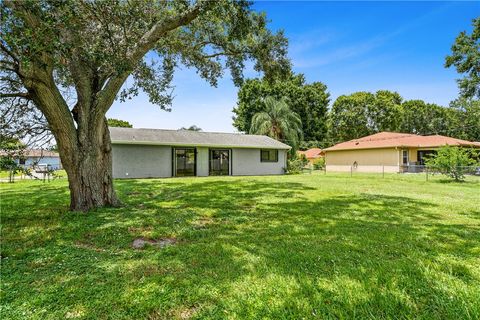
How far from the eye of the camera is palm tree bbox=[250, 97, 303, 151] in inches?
1088

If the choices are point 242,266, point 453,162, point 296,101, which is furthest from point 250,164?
point 296,101

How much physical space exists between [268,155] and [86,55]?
58.4 ft

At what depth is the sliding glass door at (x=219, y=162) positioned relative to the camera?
2080 cm

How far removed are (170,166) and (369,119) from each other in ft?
117

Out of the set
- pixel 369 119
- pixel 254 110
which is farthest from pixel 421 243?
pixel 369 119

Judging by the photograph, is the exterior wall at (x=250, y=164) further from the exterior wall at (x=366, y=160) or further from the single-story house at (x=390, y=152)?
the single-story house at (x=390, y=152)

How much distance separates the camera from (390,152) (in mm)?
26406

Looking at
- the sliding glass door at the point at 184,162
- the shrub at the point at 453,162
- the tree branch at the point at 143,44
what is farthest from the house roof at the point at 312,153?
the tree branch at the point at 143,44

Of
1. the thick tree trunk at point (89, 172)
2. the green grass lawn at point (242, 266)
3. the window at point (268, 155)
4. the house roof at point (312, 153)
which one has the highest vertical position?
the house roof at point (312, 153)

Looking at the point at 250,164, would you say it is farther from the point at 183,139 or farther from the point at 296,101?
the point at 296,101

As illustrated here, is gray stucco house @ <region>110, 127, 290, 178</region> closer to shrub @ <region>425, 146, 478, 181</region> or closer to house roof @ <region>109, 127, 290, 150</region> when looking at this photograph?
house roof @ <region>109, 127, 290, 150</region>

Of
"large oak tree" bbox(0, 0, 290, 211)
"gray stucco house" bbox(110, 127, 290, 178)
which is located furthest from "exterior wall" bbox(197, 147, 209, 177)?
"large oak tree" bbox(0, 0, 290, 211)

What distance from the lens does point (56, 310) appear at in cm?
251

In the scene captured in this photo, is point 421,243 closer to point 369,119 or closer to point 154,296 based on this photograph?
point 154,296
